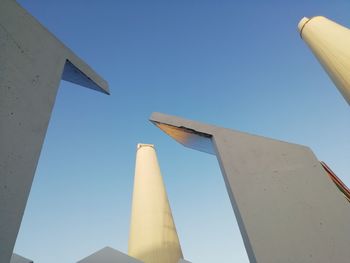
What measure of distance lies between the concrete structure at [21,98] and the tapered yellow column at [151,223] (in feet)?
17.1

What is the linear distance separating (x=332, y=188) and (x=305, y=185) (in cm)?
32

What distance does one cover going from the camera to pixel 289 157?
3.72m

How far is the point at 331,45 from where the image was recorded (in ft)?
22.8

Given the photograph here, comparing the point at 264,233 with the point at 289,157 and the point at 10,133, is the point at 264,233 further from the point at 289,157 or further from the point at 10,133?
the point at 10,133

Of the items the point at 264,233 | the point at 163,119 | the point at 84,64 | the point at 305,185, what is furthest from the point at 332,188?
the point at 84,64

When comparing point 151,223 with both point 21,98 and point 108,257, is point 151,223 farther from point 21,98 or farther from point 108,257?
point 21,98

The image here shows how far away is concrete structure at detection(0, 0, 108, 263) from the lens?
1860 mm

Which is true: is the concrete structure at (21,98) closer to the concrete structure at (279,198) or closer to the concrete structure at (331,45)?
the concrete structure at (279,198)

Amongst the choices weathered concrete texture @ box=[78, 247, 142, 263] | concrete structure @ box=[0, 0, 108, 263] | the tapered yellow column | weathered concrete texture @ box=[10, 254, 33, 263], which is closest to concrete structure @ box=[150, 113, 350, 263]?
weathered concrete texture @ box=[78, 247, 142, 263]

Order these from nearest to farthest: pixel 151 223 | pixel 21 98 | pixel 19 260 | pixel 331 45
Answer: pixel 21 98
pixel 19 260
pixel 331 45
pixel 151 223

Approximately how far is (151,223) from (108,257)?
387 cm

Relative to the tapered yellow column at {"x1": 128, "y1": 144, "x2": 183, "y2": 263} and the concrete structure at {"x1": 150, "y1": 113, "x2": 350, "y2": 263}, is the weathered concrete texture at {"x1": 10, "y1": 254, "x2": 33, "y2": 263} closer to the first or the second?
the tapered yellow column at {"x1": 128, "y1": 144, "x2": 183, "y2": 263}

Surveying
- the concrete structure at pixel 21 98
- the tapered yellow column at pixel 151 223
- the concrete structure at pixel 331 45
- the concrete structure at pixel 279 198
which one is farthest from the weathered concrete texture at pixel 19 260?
the concrete structure at pixel 331 45

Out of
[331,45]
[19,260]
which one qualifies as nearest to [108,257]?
[19,260]
